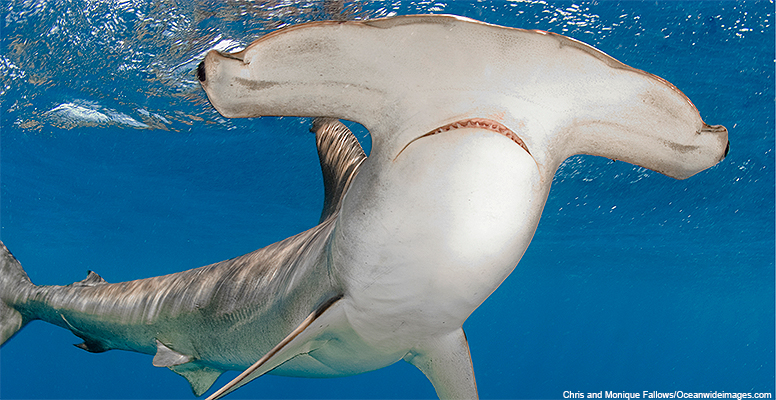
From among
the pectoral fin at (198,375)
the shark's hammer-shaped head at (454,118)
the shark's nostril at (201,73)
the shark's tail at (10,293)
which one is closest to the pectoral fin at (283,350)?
the shark's hammer-shaped head at (454,118)

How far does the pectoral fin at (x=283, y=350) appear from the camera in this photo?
7.16ft

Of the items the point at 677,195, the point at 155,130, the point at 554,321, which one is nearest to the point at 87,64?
the point at 155,130

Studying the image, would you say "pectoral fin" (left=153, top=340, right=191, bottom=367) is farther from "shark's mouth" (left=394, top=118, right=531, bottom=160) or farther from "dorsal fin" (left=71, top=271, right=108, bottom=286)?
"shark's mouth" (left=394, top=118, right=531, bottom=160)

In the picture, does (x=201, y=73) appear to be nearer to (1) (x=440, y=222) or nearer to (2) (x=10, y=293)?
(1) (x=440, y=222)

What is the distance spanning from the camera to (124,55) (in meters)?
9.56

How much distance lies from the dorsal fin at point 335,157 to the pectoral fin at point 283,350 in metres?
1.29

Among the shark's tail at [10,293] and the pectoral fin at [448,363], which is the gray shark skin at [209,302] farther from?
the pectoral fin at [448,363]

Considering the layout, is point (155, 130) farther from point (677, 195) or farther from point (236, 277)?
point (677, 195)

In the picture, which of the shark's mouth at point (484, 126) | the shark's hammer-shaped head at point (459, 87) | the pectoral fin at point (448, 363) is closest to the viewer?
the shark's hammer-shaped head at point (459, 87)

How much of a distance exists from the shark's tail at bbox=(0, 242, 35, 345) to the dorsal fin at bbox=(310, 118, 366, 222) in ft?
11.8

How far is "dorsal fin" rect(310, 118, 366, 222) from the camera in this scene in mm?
3732

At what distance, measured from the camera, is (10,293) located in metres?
4.96

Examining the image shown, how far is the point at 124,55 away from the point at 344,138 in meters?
7.97

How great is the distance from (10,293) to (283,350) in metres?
4.52
